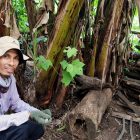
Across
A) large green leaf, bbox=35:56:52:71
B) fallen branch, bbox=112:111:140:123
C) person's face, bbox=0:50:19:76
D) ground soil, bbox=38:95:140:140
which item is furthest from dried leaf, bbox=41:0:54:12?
fallen branch, bbox=112:111:140:123

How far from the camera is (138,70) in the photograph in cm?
486

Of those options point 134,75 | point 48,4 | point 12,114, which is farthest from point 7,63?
point 134,75

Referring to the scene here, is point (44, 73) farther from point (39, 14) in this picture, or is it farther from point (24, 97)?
point (39, 14)

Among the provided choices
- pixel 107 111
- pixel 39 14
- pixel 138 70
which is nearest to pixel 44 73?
pixel 39 14

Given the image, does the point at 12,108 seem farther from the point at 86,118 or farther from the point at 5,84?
the point at 86,118

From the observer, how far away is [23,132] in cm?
266

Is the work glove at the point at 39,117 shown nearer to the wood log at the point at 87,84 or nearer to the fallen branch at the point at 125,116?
the wood log at the point at 87,84

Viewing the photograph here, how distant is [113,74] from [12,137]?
2.04 m

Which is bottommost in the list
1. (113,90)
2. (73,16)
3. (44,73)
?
(113,90)

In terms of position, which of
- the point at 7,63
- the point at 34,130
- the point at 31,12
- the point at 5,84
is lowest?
the point at 34,130

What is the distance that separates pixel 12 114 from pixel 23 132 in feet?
0.67

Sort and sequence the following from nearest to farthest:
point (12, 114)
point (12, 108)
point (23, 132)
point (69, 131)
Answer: point (12, 114) < point (23, 132) < point (12, 108) < point (69, 131)

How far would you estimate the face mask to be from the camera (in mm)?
2593

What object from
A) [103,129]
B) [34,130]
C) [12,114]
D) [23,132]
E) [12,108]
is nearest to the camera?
[12,114]
